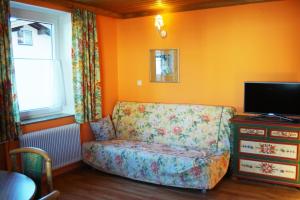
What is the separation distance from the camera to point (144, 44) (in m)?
4.66

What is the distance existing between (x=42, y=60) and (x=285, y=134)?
10.5ft

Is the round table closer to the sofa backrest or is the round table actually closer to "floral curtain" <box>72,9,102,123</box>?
"floral curtain" <box>72,9,102,123</box>

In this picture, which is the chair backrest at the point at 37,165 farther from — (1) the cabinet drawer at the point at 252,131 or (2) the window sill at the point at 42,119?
(1) the cabinet drawer at the point at 252,131

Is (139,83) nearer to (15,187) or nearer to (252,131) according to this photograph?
(252,131)

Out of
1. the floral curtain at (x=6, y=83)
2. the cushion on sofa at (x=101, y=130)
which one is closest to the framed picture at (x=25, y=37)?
the floral curtain at (x=6, y=83)

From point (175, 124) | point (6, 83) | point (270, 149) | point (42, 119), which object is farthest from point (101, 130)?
point (270, 149)

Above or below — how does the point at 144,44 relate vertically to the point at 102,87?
above

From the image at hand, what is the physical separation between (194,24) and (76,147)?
2.43 m

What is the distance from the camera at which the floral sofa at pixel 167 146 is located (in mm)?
3420

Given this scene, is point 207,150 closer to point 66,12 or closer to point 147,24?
point 147,24

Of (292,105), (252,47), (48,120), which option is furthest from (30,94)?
(292,105)

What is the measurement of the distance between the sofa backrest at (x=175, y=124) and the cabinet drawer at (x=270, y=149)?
0.85 feet

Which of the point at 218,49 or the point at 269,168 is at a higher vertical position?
the point at 218,49

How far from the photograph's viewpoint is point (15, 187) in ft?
5.83
